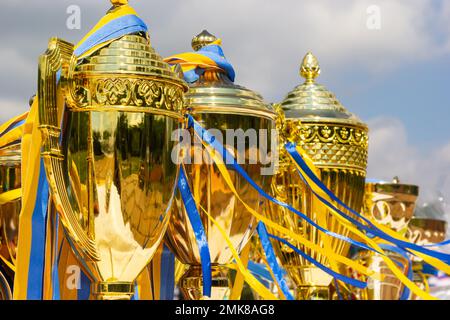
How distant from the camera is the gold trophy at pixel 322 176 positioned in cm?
529

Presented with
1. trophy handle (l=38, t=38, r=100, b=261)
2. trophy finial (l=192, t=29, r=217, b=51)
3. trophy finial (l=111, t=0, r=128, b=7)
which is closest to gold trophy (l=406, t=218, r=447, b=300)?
trophy finial (l=192, t=29, r=217, b=51)

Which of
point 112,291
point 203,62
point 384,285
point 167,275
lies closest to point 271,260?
point 167,275

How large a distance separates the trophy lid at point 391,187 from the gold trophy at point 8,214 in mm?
2505

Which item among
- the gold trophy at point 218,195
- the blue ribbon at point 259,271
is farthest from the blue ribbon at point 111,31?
the blue ribbon at point 259,271

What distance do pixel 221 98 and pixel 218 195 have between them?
1.27 ft

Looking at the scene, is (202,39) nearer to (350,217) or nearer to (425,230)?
(350,217)

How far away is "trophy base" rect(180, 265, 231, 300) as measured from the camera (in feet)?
14.0

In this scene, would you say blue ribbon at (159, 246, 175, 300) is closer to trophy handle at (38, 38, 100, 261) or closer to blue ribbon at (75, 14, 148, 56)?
trophy handle at (38, 38, 100, 261)

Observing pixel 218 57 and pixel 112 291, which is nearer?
pixel 112 291

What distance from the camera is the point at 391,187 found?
6.52 metres

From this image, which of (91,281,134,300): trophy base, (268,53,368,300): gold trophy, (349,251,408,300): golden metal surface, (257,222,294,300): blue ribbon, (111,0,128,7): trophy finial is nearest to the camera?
(91,281,134,300): trophy base

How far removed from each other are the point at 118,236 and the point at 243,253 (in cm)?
97

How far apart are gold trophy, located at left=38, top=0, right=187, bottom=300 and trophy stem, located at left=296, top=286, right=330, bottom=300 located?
6.04ft

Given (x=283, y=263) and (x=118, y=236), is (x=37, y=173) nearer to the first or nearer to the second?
(x=118, y=236)
